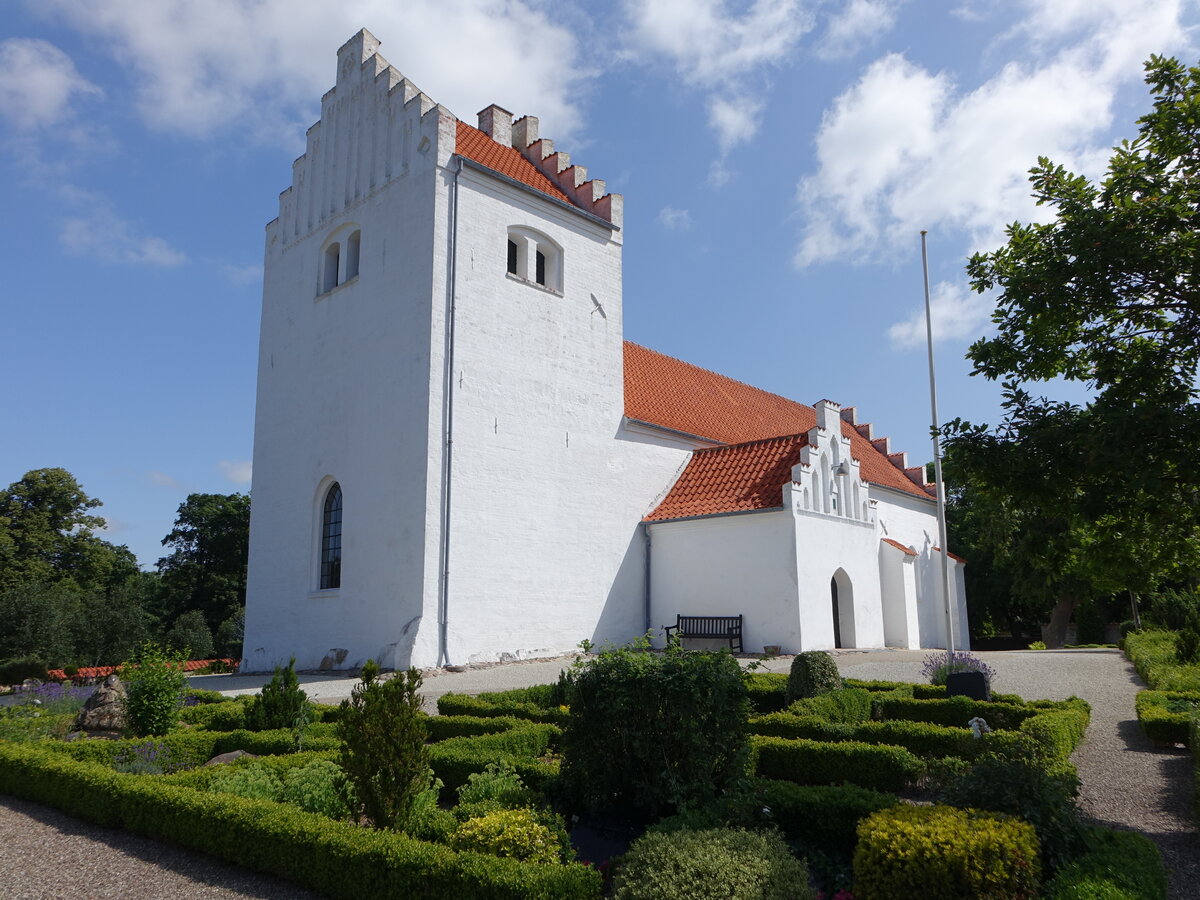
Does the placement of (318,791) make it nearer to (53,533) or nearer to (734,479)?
(734,479)

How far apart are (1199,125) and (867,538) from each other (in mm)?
17047

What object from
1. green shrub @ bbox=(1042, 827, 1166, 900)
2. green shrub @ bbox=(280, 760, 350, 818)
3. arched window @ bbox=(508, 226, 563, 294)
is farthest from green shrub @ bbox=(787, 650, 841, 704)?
arched window @ bbox=(508, 226, 563, 294)

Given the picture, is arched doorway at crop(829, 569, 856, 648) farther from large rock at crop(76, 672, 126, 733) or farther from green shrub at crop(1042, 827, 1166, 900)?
green shrub at crop(1042, 827, 1166, 900)

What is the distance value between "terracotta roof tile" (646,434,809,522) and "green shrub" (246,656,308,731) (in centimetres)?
1232

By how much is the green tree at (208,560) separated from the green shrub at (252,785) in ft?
118

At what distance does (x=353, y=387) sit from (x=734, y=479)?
9643mm

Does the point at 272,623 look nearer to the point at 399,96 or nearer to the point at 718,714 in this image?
the point at 399,96

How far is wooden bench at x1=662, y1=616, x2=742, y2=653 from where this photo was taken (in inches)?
773

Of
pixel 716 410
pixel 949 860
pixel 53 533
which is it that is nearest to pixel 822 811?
pixel 949 860

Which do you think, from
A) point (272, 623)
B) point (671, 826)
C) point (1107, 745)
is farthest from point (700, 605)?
point (671, 826)

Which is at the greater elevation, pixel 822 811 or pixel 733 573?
pixel 733 573

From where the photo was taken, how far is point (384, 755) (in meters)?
5.77

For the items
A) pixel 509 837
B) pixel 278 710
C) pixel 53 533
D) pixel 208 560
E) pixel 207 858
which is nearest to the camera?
pixel 509 837

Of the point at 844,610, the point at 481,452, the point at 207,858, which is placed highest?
the point at 481,452
